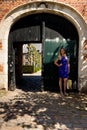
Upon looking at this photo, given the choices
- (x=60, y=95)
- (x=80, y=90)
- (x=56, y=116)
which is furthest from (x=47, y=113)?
(x=80, y=90)

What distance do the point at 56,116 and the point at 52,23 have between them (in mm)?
4747

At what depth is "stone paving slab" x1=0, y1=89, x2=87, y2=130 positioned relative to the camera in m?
6.50

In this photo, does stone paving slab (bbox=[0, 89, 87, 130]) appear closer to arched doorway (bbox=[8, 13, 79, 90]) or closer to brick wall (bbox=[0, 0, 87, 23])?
arched doorway (bbox=[8, 13, 79, 90])

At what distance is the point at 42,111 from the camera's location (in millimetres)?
7707

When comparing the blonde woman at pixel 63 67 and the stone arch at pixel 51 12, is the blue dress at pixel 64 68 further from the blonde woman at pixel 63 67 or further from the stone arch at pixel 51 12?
the stone arch at pixel 51 12

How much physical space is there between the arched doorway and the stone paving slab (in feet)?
3.27

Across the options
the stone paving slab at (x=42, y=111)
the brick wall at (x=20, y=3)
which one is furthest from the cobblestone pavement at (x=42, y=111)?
the brick wall at (x=20, y=3)

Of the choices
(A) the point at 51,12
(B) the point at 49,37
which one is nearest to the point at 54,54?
(B) the point at 49,37

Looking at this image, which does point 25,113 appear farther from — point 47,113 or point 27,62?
point 27,62

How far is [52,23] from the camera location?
10852 millimetres

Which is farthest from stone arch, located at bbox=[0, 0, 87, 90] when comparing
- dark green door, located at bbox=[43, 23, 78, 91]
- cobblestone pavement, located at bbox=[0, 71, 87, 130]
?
cobblestone pavement, located at bbox=[0, 71, 87, 130]

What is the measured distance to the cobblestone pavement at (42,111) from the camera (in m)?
6.50

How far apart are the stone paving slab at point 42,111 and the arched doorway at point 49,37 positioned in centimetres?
100

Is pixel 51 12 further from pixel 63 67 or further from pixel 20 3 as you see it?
pixel 63 67
